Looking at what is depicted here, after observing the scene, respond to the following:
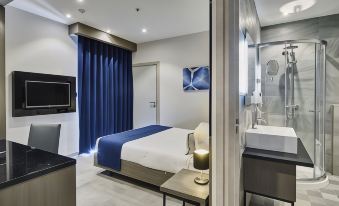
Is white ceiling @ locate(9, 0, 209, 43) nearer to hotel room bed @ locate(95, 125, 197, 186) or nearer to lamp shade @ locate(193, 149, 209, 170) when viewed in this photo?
hotel room bed @ locate(95, 125, 197, 186)

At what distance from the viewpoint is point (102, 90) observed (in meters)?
4.55

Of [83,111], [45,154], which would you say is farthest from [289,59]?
[83,111]

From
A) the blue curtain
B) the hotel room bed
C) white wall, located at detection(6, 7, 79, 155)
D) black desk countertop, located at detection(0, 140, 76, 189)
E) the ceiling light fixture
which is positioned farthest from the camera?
the blue curtain

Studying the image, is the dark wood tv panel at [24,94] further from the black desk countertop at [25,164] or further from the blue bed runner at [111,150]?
the black desk countertop at [25,164]

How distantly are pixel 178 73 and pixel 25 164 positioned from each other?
386 cm

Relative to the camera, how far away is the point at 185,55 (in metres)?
4.59

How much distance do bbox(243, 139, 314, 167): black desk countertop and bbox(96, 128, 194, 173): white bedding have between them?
27.8 inches

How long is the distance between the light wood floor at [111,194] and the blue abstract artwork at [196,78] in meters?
2.56

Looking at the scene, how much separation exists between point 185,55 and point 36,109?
127 inches

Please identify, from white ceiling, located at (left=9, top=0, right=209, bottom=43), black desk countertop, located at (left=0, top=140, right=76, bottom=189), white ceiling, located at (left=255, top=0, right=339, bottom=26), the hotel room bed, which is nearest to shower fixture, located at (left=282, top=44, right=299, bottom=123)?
white ceiling, located at (left=255, top=0, right=339, bottom=26)

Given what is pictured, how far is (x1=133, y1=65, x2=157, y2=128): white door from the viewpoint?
16.8ft

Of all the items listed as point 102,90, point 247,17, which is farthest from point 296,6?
Result: point 102,90

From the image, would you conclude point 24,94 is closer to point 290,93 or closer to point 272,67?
point 272,67

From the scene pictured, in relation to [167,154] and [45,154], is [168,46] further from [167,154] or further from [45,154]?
[45,154]
